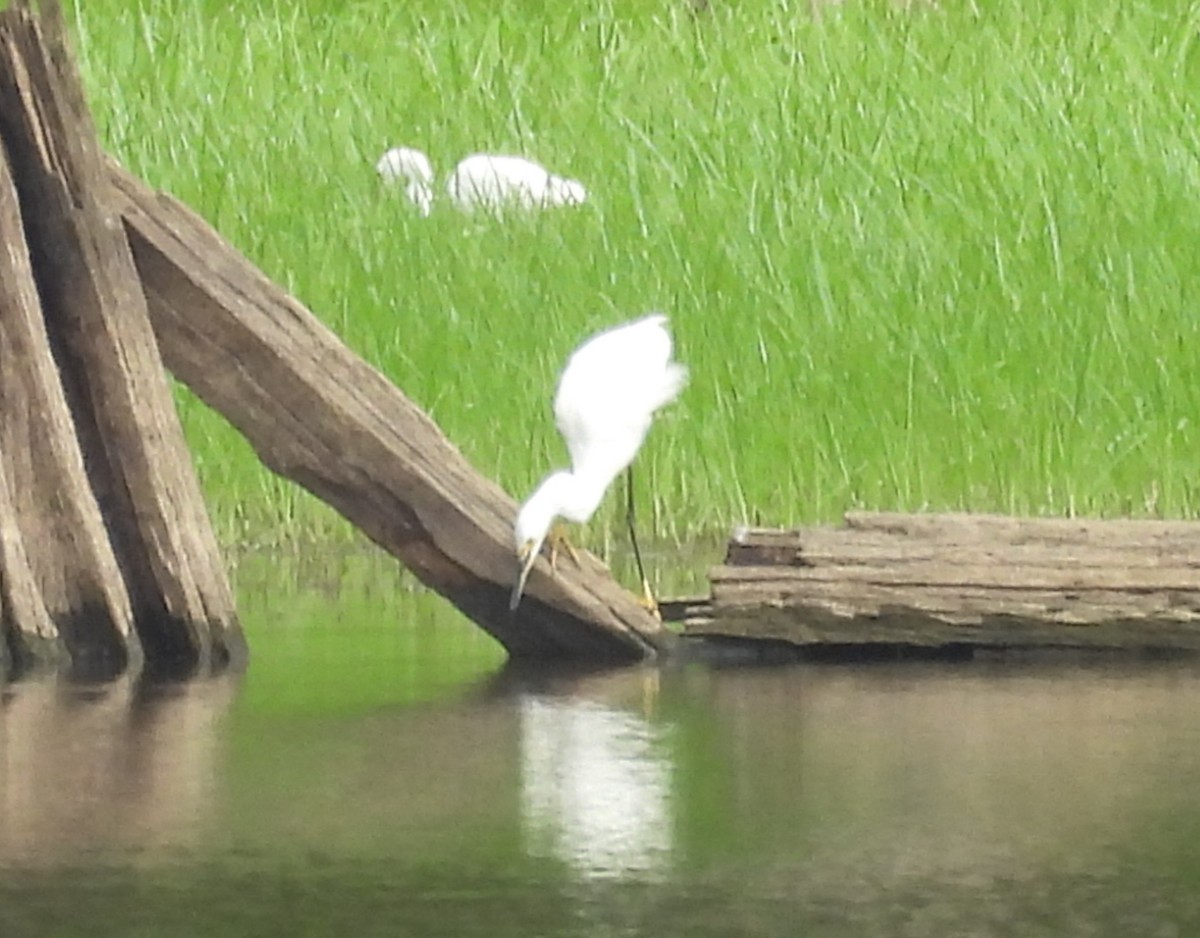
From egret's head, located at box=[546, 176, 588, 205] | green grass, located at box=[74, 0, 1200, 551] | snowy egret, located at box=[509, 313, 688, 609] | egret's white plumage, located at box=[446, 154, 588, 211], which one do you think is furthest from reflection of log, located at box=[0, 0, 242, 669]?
egret's head, located at box=[546, 176, 588, 205]

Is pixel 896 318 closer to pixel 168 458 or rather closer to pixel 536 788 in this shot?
pixel 168 458

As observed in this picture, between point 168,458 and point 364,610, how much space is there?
1.10 m

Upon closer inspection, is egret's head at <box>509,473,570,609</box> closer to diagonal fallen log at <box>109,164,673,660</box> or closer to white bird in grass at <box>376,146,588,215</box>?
diagonal fallen log at <box>109,164,673,660</box>

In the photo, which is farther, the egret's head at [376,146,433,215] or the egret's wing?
the egret's head at [376,146,433,215]

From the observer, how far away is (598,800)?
5645 millimetres

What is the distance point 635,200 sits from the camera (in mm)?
12438

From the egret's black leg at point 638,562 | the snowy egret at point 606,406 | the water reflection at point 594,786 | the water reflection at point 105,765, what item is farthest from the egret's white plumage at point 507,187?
the water reflection at point 594,786

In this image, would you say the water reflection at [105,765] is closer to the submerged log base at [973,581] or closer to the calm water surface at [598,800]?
the calm water surface at [598,800]

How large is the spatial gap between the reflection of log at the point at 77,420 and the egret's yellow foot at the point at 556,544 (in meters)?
0.71

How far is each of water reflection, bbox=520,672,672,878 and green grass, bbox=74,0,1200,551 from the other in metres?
2.78

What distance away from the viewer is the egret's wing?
7992mm

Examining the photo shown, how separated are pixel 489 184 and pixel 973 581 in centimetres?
596

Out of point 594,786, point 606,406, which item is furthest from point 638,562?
point 594,786

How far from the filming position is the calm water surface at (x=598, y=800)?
15.8 feet
